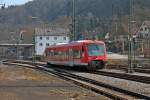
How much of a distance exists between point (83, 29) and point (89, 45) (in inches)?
5088

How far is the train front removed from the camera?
40.4m

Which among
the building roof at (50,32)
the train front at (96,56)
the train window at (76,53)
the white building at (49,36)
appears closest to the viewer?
the train front at (96,56)

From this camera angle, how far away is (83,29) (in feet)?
558

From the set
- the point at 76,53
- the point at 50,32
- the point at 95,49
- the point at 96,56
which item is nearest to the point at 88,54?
the point at 96,56

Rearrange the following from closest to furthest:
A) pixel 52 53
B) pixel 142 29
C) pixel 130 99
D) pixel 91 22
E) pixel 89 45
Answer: pixel 130 99, pixel 89 45, pixel 52 53, pixel 142 29, pixel 91 22

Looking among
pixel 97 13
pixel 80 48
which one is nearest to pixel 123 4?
pixel 97 13

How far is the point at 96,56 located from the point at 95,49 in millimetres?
733

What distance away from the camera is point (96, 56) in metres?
41.0

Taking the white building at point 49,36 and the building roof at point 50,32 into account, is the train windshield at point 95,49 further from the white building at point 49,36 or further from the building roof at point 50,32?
the building roof at point 50,32

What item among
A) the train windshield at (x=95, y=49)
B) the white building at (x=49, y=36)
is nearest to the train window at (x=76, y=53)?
the train windshield at (x=95, y=49)

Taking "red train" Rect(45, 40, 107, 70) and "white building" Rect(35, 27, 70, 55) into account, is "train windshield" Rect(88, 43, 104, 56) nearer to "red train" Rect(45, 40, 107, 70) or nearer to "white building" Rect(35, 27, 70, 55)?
"red train" Rect(45, 40, 107, 70)

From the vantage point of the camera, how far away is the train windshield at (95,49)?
40.9 m

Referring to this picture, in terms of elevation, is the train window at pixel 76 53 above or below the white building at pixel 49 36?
below

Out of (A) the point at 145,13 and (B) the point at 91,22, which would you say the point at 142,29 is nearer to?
(A) the point at 145,13
